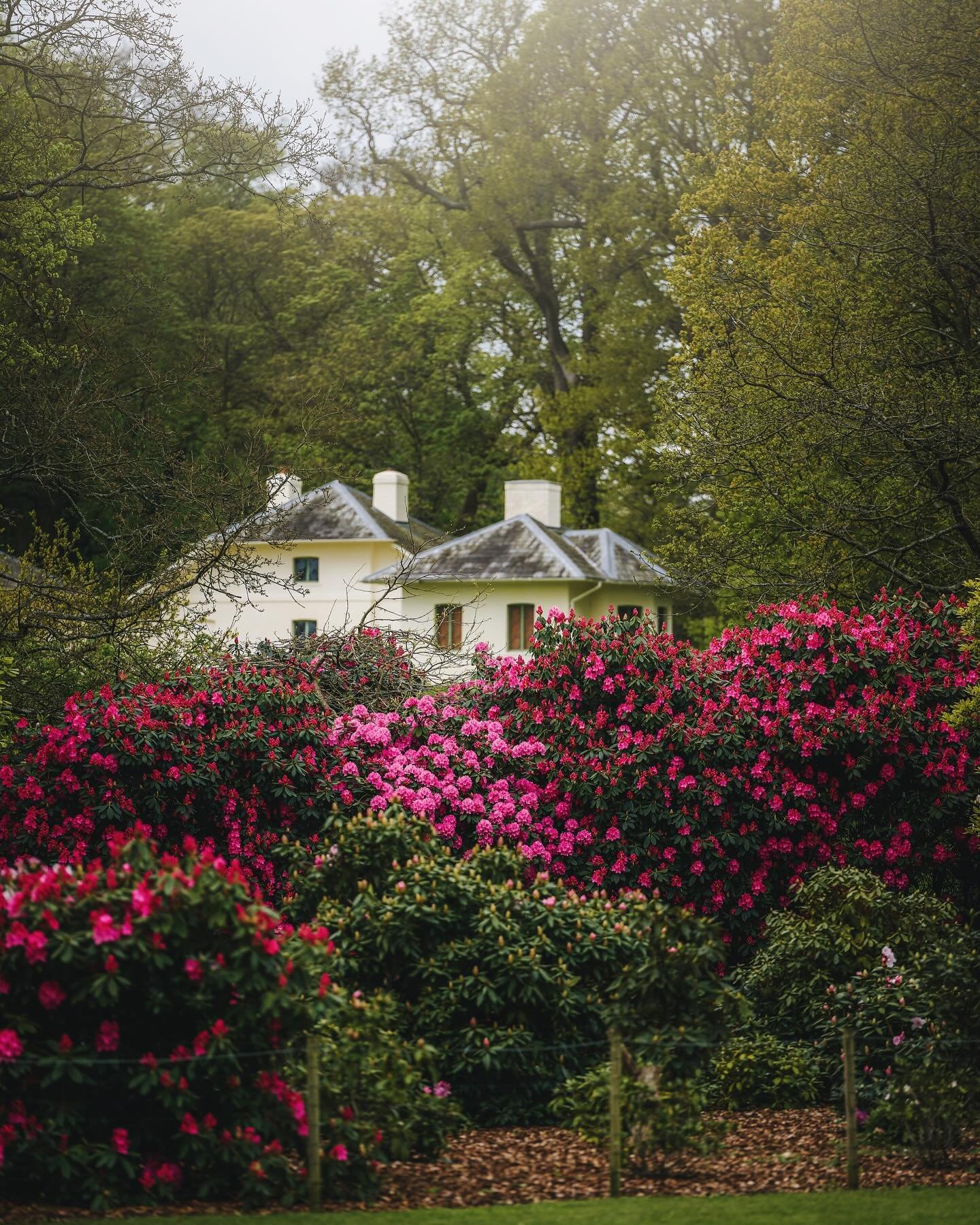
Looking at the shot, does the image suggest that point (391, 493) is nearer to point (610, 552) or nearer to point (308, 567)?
point (308, 567)

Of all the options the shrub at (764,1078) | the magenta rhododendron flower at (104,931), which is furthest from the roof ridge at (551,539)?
the magenta rhododendron flower at (104,931)

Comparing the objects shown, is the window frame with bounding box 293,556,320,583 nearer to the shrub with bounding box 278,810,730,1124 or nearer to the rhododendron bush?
the rhododendron bush

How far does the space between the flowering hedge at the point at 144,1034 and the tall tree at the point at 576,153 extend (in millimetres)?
29956

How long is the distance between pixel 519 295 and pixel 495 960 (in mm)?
38428

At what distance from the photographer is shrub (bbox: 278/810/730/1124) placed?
29.1 ft

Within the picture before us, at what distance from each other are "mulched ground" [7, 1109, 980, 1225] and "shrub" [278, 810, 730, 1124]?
459 millimetres

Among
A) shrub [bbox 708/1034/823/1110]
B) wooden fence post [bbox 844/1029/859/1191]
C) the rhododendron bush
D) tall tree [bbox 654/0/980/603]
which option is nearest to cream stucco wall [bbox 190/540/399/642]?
tall tree [bbox 654/0/980/603]

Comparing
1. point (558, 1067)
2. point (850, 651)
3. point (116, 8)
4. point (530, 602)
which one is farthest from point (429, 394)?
point (558, 1067)

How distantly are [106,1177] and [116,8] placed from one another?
42.4 ft

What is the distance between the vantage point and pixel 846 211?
64.4ft

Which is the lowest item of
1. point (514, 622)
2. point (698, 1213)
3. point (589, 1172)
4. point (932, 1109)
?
point (589, 1172)

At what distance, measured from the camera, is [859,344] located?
19.7 meters

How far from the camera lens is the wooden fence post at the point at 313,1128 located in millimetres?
7301

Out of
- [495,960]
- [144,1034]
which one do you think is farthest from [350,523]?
[144,1034]
